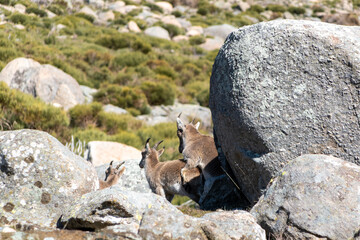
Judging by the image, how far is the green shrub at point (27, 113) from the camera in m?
14.4

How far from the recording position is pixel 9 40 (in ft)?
74.1

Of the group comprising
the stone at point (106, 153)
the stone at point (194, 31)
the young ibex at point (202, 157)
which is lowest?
the stone at point (194, 31)

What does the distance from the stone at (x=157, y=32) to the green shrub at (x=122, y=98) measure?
57.8 feet

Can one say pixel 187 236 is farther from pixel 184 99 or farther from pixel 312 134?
pixel 184 99

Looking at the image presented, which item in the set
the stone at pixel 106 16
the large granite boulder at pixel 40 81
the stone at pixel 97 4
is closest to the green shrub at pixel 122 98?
the large granite boulder at pixel 40 81

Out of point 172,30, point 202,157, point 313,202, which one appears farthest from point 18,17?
point 172,30

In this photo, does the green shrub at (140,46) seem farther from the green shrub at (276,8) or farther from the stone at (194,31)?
the green shrub at (276,8)

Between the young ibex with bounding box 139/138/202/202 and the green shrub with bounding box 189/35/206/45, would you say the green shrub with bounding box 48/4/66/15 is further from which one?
the young ibex with bounding box 139/138/202/202

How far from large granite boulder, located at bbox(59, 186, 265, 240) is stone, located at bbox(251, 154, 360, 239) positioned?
0.34m

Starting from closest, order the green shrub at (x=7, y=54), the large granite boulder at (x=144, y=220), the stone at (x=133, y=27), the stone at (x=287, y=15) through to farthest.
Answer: the large granite boulder at (x=144, y=220) → the green shrub at (x=7, y=54) → the stone at (x=133, y=27) → the stone at (x=287, y=15)

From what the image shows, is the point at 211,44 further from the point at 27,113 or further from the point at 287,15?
the point at 27,113

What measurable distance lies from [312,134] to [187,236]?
242 centimetres

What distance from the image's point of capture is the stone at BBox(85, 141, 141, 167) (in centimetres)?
1277

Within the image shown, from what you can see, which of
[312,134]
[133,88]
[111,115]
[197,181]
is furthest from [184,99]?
[312,134]
